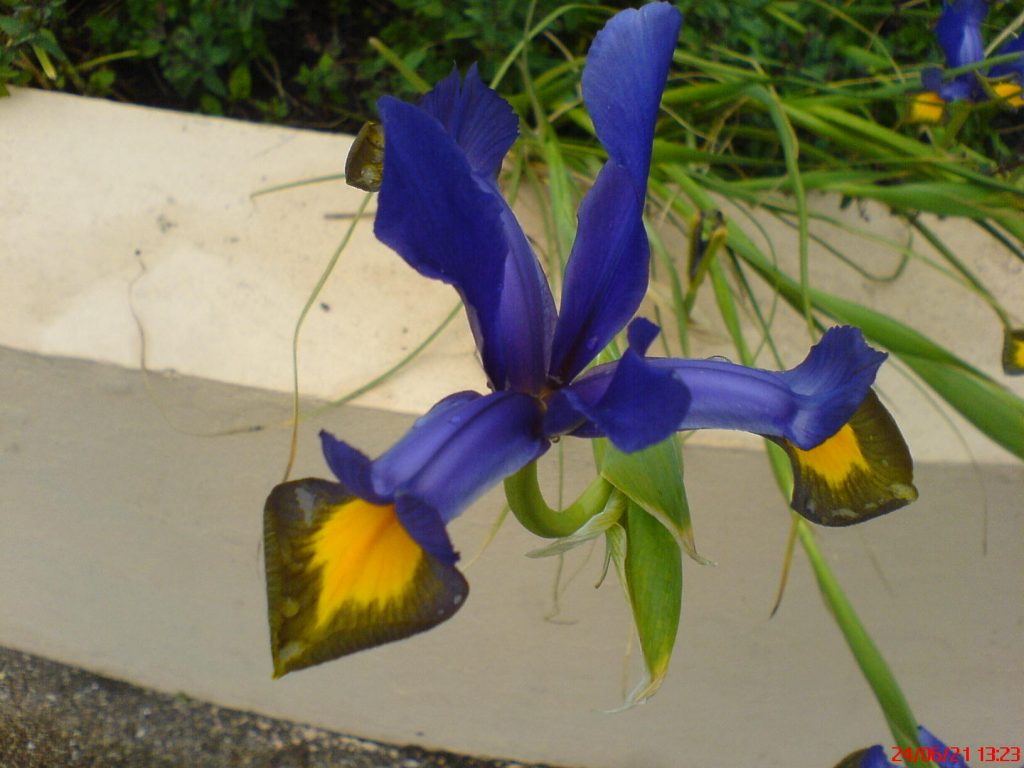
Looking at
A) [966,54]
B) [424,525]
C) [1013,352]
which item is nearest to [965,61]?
[966,54]

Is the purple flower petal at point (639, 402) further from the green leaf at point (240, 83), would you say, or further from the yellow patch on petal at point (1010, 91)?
the green leaf at point (240, 83)

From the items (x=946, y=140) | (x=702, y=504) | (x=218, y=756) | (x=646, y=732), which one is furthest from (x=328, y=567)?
(x=218, y=756)

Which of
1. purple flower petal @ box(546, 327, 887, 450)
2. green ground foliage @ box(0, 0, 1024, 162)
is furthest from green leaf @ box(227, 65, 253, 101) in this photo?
purple flower petal @ box(546, 327, 887, 450)

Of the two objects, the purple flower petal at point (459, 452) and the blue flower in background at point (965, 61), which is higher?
the blue flower in background at point (965, 61)

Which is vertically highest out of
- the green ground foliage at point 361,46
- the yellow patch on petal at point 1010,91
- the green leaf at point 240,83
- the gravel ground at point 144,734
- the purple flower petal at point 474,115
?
the purple flower petal at point 474,115

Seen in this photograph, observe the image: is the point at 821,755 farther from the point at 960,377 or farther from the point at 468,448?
the point at 468,448

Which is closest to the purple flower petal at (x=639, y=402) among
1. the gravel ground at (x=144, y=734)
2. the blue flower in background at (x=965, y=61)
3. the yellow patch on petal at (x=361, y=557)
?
the yellow patch on petal at (x=361, y=557)
